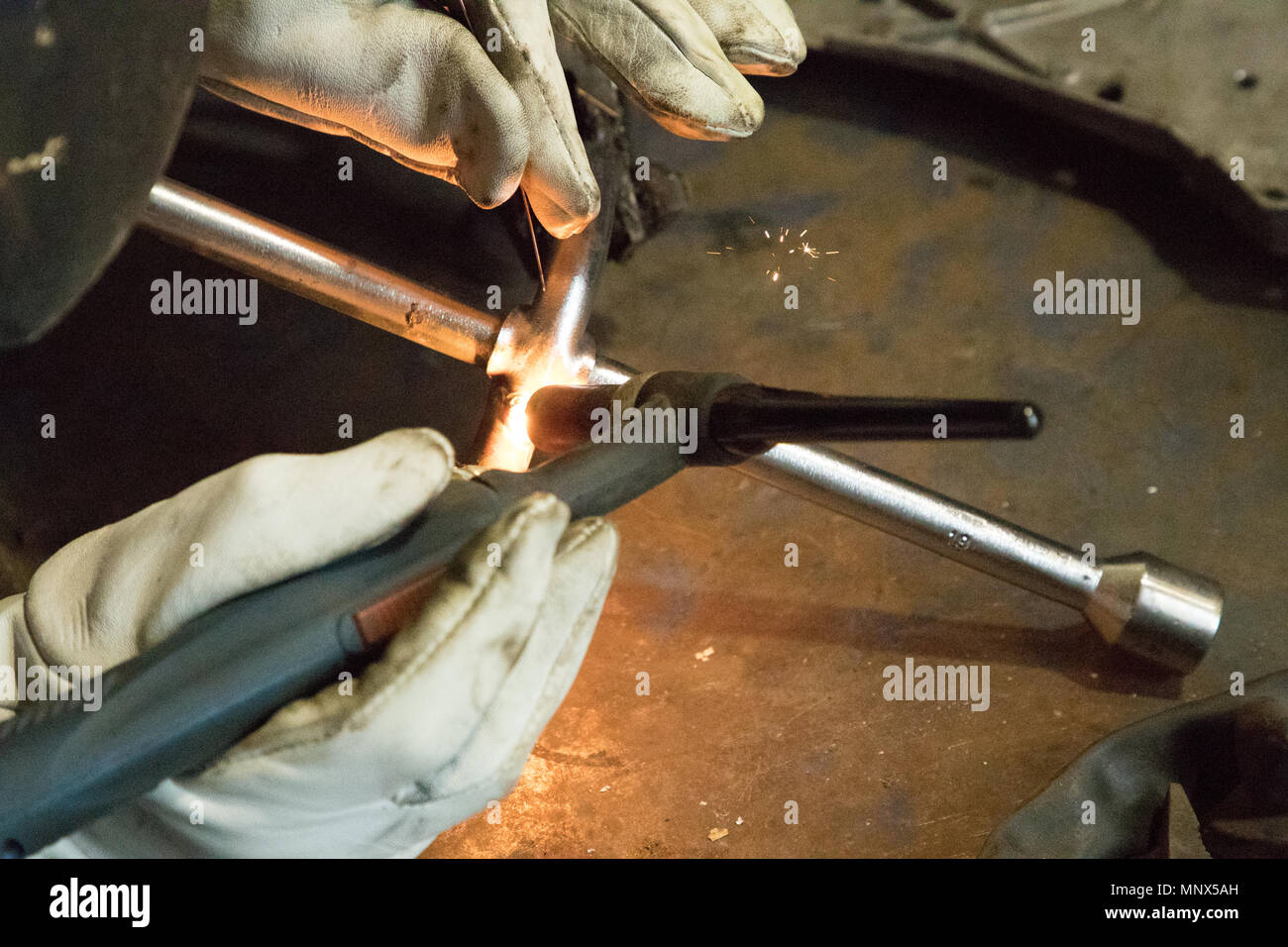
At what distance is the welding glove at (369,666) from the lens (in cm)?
60

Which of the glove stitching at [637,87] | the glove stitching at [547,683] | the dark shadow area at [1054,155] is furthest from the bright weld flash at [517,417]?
the dark shadow area at [1054,155]

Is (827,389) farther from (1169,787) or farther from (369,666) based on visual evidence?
(369,666)

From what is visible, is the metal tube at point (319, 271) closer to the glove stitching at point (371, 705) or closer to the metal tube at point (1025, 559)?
the metal tube at point (1025, 559)

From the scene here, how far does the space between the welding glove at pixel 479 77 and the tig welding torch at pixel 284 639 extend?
0.40 m

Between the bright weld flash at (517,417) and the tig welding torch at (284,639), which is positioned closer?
the tig welding torch at (284,639)

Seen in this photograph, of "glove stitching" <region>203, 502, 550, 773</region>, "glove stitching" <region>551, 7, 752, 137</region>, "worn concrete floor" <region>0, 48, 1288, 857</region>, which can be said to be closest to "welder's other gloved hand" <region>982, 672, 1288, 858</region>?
"worn concrete floor" <region>0, 48, 1288, 857</region>

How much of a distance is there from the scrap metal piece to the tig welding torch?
128 centimetres

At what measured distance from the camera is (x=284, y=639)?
59 centimetres

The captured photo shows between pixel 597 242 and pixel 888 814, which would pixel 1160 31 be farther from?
pixel 888 814

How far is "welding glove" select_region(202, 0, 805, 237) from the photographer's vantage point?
0.93 m

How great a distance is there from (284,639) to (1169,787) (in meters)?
0.90

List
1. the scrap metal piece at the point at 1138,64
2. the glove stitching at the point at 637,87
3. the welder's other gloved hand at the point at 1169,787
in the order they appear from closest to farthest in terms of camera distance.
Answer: the welder's other gloved hand at the point at 1169,787, the glove stitching at the point at 637,87, the scrap metal piece at the point at 1138,64

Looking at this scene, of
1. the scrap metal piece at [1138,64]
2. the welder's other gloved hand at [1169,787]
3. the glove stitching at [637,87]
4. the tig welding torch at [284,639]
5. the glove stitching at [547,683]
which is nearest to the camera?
the tig welding torch at [284,639]
